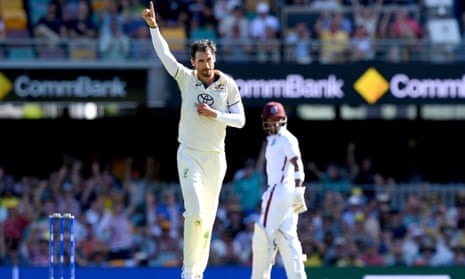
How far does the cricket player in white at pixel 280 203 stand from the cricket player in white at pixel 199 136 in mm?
728

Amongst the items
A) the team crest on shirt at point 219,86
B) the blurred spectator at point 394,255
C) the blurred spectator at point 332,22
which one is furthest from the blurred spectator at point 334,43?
the team crest on shirt at point 219,86

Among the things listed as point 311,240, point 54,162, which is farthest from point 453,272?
point 54,162

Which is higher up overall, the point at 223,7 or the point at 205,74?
the point at 223,7

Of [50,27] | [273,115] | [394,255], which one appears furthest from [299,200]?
[50,27]

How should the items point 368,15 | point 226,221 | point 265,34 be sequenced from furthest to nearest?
point 368,15 → point 265,34 → point 226,221

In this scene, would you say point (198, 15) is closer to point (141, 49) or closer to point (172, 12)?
point (172, 12)

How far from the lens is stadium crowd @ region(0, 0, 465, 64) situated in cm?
2031

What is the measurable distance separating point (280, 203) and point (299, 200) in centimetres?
23

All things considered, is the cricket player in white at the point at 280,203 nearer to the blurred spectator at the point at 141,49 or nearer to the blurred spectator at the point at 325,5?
the blurred spectator at the point at 141,49

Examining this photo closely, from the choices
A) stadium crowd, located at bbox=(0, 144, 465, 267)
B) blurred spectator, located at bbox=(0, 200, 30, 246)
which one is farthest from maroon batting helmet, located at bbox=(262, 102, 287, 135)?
blurred spectator, located at bbox=(0, 200, 30, 246)

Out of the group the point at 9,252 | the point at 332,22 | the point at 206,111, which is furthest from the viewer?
the point at 332,22

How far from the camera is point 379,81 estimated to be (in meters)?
20.3

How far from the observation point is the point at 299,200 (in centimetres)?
1173

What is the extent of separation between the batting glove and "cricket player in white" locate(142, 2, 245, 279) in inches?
34.1
